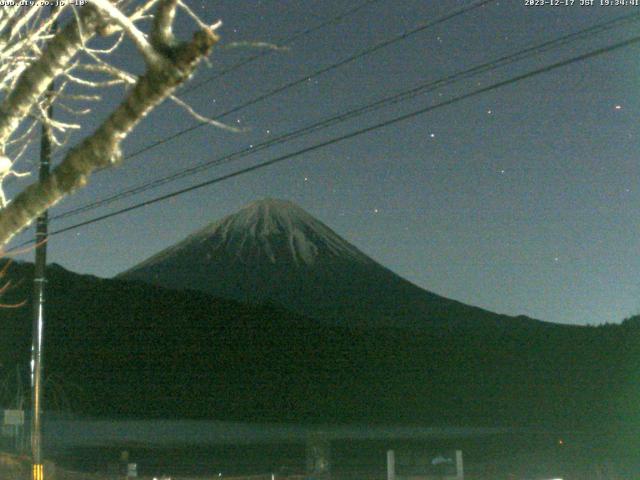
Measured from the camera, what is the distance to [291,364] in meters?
142

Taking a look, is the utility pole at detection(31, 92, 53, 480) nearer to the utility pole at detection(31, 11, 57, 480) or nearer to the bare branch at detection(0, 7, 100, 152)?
the utility pole at detection(31, 11, 57, 480)

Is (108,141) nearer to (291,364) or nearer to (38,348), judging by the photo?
(38,348)

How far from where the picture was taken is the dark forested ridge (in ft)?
360

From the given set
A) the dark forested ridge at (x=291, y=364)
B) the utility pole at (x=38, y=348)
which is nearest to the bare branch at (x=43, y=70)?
the utility pole at (x=38, y=348)

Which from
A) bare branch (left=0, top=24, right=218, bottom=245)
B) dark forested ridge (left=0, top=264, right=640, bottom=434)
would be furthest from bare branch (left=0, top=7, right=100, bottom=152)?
dark forested ridge (left=0, top=264, right=640, bottom=434)

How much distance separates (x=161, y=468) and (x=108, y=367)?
9836 cm

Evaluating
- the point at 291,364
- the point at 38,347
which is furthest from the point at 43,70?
the point at 291,364

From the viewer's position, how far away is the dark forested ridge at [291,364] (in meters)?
110

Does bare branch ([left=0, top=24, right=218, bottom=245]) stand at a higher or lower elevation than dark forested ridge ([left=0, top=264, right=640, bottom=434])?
lower

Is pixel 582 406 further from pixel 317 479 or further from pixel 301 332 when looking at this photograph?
pixel 317 479

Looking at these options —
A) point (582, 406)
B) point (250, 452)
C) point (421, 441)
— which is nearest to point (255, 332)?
point (582, 406)

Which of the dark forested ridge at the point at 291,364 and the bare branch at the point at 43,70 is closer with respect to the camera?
the bare branch at the point at 43,70

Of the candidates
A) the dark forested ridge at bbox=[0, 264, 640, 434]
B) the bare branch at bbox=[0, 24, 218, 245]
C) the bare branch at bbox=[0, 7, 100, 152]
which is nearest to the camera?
the bare branch at bbox=[0, 24, 218, 245]

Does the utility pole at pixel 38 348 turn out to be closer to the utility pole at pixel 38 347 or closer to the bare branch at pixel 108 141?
the utility pole at pixel 38 347
